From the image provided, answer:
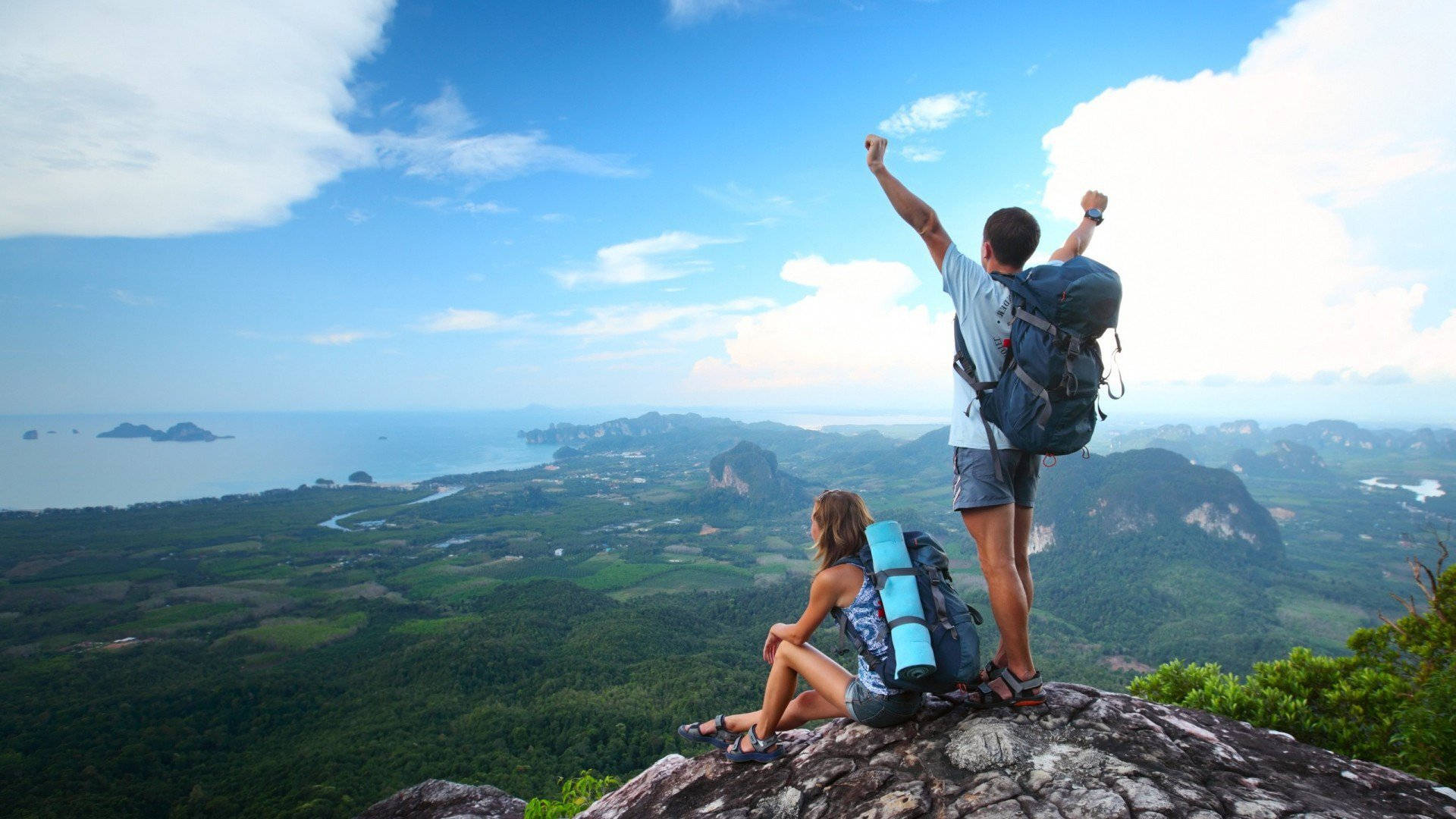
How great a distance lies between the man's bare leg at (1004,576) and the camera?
3170 millimetres

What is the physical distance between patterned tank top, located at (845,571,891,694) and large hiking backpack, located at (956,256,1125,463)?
1.05m

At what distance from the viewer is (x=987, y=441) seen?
3.12m

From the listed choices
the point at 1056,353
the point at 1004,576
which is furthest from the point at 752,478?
the point at 1056,353

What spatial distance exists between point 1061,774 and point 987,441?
1.74 meters

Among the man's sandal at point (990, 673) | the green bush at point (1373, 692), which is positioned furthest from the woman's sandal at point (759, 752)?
the green bush at point (1373, 692)

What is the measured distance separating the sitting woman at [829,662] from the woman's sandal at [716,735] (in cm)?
3

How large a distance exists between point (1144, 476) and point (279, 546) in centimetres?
14574

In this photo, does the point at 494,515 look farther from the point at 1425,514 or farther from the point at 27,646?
the point at 1425,514

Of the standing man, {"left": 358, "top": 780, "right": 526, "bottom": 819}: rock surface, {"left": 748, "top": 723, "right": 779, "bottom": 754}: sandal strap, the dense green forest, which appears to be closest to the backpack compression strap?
the standing man

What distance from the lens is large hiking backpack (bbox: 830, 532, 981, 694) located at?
121 inches

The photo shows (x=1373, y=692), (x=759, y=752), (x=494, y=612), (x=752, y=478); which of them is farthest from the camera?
(x=752, y=478)

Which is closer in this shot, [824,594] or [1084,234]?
[824,594]

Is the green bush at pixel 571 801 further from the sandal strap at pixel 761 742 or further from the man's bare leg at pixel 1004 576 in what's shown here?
the man's bare leg at pixel 1004 576

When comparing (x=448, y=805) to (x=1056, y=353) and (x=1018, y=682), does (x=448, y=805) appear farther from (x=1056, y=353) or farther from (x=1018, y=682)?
(x=1056, y=353)
